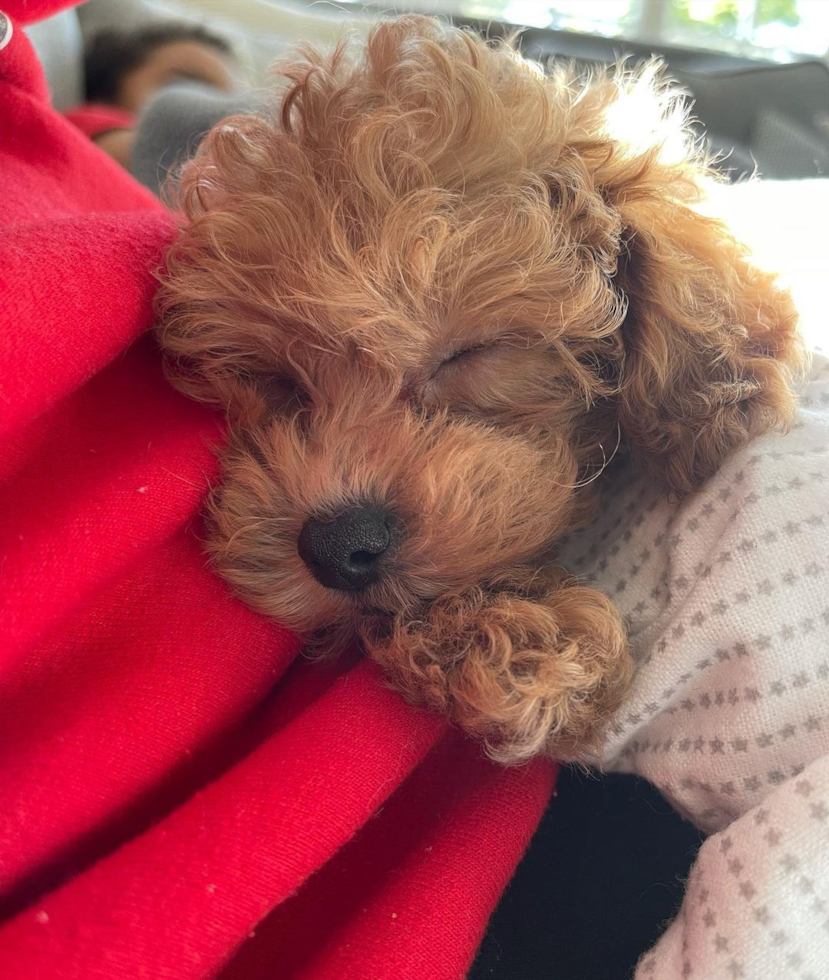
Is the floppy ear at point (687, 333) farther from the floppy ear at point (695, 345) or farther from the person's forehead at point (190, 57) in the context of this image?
the person's forehead at point (190, 57)

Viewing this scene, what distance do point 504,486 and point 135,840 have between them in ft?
1.70

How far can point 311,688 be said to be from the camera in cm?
98

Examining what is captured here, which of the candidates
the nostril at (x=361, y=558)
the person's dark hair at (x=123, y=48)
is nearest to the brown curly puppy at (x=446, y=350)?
the nostril at (x=361, y=558)

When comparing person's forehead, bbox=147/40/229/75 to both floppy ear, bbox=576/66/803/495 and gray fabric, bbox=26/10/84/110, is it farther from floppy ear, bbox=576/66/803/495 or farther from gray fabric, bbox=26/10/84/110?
floppy ear, bbox=576/66/803/495

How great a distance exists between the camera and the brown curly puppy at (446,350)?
3.11ft

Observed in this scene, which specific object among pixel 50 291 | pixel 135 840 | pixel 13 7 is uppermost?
pixel 13 7

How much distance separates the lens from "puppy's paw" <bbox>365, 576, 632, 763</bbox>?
2.77ft

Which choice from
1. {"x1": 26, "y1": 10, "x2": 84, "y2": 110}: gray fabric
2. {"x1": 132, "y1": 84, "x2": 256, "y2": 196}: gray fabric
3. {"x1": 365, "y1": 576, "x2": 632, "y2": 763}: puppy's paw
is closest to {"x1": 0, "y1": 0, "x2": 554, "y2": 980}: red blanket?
{"x1": 365, "y1": 576, "x2": 632, "y2": 763}: puppy's paw

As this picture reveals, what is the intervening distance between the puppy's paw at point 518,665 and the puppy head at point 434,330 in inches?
2.2

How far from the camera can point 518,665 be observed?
88 centimetres

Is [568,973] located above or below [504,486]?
below

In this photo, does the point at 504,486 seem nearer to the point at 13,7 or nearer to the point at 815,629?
the point at 815,629

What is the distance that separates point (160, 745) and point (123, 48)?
8.67 ft

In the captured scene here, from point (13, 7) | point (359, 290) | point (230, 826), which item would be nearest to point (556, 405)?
point (359, 290)
